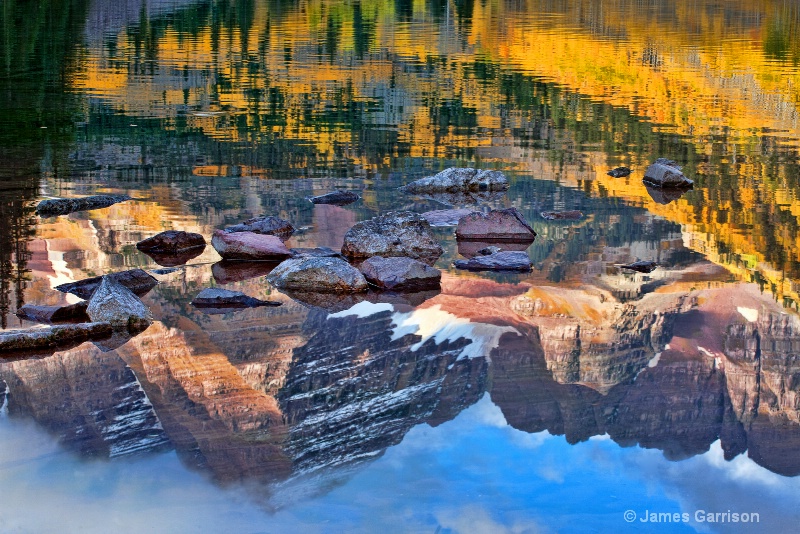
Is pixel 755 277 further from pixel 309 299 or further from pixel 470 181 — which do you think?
pixel 470 181

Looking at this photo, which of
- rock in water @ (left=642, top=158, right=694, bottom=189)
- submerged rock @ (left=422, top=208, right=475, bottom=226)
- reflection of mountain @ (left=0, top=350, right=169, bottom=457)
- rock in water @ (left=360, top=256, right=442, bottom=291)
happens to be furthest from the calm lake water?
submerged rock @ (left=422, top=208, right=475, bottom=226)

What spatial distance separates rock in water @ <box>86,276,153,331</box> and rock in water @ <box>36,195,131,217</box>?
4452 millimetres

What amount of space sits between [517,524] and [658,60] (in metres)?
42.0

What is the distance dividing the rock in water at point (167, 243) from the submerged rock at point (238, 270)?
678 millimetres

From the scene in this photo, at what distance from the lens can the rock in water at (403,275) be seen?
9859 mm

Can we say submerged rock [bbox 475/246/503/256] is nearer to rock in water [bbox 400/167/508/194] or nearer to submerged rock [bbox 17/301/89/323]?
rock in water [bbox 400/167/508/194]

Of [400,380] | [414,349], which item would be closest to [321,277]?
[414,349]

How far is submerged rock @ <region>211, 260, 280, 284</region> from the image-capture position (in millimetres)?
10234

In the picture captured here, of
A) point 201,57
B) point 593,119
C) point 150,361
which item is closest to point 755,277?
point 150,361

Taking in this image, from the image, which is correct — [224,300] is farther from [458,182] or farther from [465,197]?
[458,182]

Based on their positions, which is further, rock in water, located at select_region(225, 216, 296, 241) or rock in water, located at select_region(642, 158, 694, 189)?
rock in water, located at select_region(642, 158, 694, 189)

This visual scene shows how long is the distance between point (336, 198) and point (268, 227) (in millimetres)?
2067

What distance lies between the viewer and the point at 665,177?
1536cm

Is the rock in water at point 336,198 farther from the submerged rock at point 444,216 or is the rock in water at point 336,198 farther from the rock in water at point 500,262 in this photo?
the rock in water at point 500,262
